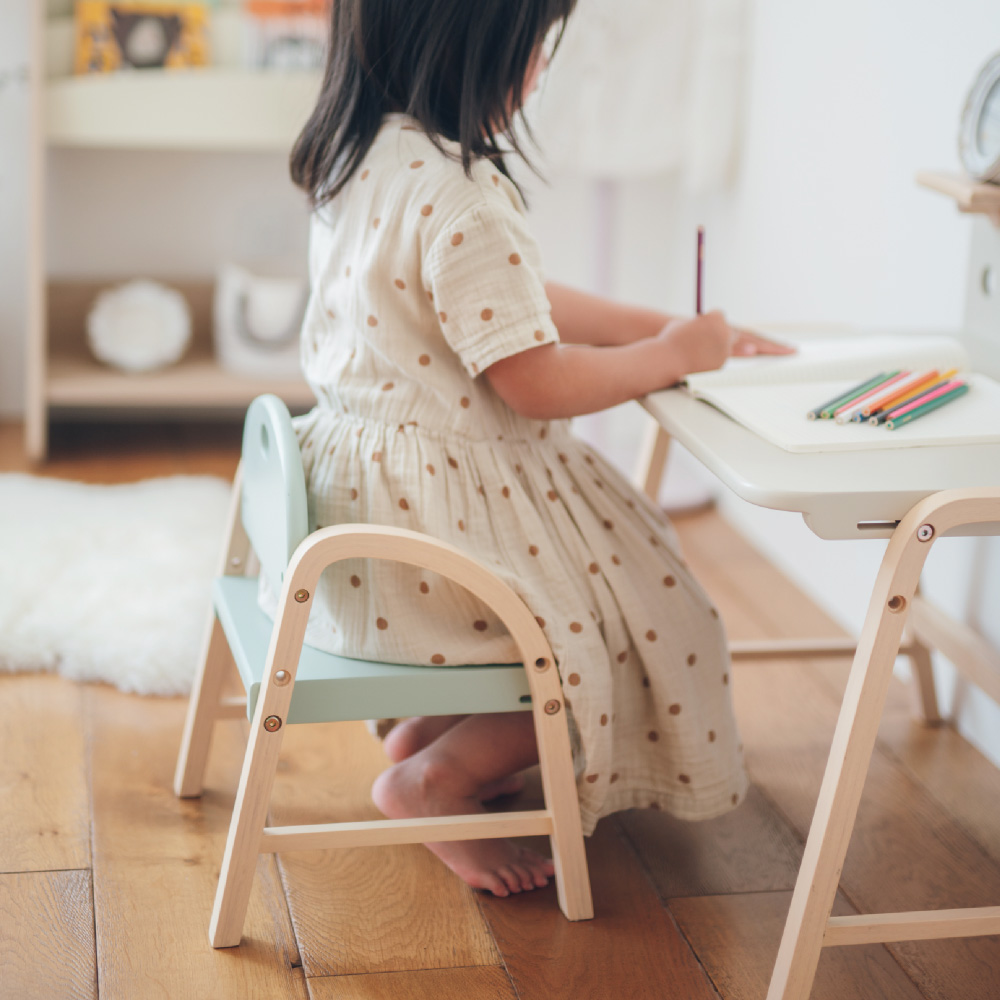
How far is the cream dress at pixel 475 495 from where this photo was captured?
1052 mm

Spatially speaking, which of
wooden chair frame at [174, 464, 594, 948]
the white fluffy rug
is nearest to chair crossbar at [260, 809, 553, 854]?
wooden chair frame at [174, 464, 594, 948]

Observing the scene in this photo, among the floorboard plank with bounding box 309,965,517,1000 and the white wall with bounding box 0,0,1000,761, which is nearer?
the floorboard plank with bounding box 309,965,517,1000

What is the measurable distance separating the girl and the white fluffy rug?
55 cm

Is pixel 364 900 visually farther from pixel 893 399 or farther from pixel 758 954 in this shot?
pixel 893 399

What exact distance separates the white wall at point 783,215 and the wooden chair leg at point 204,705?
0.89 m

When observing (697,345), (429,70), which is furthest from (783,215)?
(429,70)

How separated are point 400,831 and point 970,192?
0.81m

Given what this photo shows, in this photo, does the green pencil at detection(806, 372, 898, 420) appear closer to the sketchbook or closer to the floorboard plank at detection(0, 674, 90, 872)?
the sketchbook

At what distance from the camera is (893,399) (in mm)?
1016

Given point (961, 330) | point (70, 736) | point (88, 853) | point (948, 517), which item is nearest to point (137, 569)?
point (70, 736)

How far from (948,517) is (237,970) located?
0.69 metres

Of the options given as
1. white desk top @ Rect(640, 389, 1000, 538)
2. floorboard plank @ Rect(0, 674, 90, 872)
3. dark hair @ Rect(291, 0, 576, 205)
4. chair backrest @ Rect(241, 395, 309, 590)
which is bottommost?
floorboard plank @ Rect(0, 674, 90, 872)

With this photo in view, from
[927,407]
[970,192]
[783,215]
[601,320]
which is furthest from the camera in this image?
[783,215]

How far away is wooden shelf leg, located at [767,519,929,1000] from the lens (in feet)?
2.85
